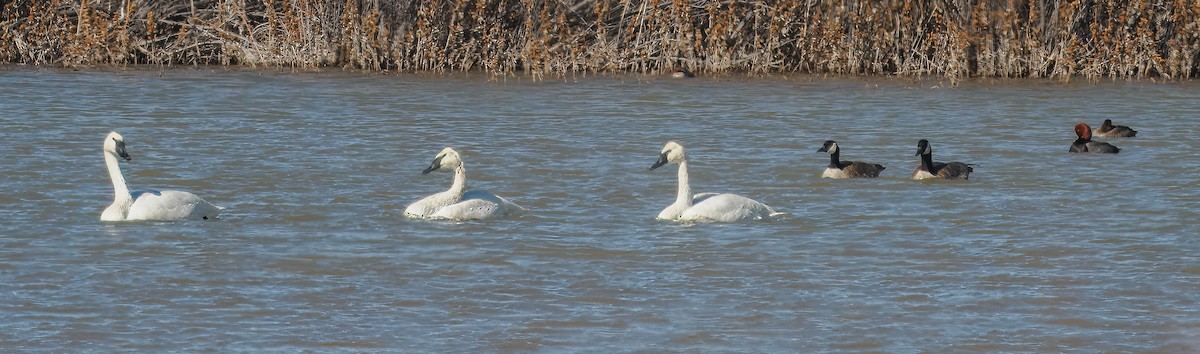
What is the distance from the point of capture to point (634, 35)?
77.7ft

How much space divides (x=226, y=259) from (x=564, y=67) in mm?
12993

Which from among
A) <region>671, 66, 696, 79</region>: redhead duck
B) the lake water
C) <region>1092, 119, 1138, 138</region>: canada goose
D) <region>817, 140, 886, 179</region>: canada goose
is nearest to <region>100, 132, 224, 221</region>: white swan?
the lake water

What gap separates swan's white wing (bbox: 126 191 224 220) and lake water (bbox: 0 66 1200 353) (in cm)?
12

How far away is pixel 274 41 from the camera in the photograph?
23.5 meters

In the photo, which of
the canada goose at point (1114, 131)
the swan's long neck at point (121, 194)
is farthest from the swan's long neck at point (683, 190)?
the canada goose at point (1114, 131)

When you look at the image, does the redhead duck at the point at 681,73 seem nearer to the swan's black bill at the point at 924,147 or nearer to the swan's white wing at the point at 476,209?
the swan's black bill at the point at 924,147

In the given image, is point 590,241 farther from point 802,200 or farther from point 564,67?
point 564,67

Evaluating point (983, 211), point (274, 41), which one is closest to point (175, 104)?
point (274, 41)

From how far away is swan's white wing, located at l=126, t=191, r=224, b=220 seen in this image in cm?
1141

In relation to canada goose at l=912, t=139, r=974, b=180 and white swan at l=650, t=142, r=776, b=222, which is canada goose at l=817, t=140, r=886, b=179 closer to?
canada goose at l=912, t=139, r=974, b=180

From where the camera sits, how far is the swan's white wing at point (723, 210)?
1163 centimetres

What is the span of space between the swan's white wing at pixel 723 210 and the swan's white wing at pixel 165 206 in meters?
3.08

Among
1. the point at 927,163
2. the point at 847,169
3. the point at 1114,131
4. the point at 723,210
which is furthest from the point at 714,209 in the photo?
the point at 1114,131

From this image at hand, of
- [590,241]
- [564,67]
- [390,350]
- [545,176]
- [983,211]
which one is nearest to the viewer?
[390,350]
